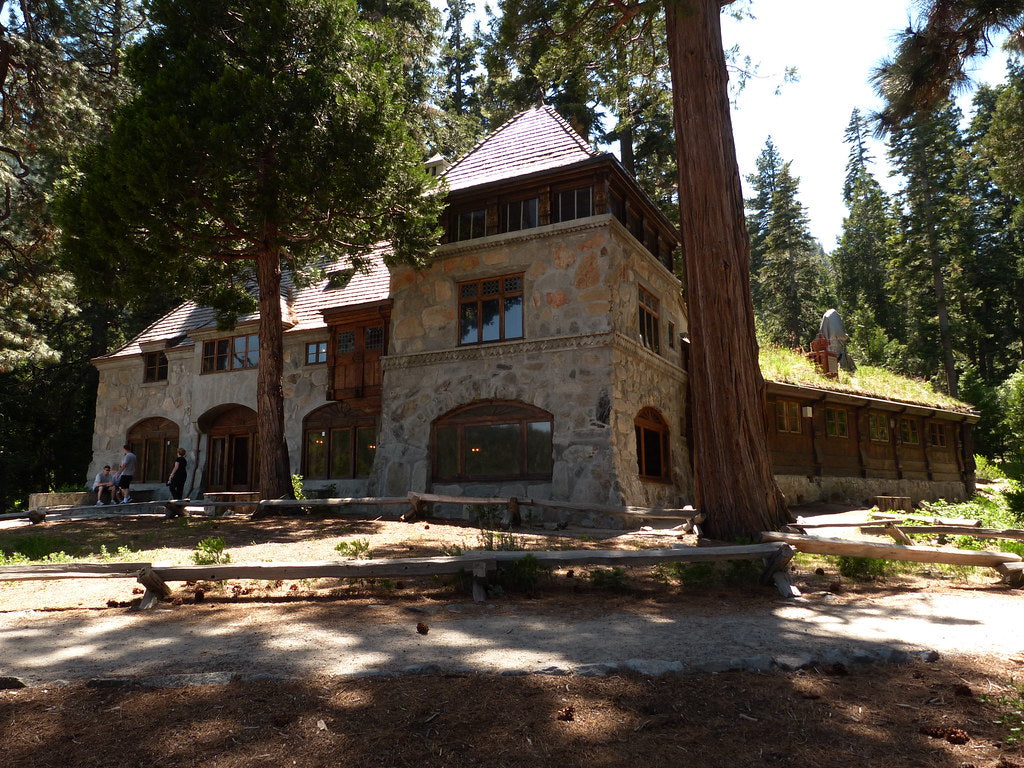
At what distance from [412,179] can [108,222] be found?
5947 millimetres

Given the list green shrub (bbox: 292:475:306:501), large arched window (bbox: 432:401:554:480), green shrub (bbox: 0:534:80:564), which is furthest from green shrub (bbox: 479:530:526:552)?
green shrub (bbox: 292:475:306:501)

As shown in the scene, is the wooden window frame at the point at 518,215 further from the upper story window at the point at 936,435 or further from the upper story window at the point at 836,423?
the upper story window at the point at 936,435

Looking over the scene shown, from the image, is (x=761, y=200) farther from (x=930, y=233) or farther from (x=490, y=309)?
(x=490, y=309)

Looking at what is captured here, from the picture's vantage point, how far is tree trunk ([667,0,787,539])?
31.9 feet

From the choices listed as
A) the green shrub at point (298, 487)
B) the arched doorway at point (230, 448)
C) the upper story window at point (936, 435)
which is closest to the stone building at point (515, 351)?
the green shrub at point (298, 487)

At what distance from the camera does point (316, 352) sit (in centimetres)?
2016

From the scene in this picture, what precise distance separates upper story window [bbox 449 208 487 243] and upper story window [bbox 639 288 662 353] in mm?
4206

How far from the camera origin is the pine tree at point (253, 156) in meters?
12.7

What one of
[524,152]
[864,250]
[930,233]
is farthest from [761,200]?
[524,152]

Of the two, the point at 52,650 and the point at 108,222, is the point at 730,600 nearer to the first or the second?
the point at 52,650

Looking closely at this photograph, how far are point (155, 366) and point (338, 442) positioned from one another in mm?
8173

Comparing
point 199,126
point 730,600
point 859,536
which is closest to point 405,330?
point 199,126

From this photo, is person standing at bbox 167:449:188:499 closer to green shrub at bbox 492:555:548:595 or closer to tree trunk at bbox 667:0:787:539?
tree trunk at bbox 667:0:787:539

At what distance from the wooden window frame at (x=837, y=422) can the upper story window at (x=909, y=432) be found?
10.3ft
